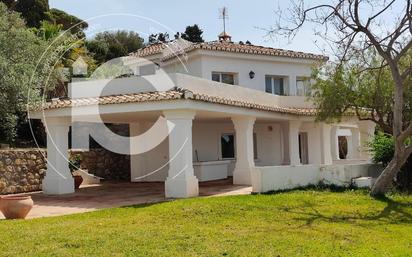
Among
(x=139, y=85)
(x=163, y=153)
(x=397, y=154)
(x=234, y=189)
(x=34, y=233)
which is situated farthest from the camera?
(x=163, y=153)

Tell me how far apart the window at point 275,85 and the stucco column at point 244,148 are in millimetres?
7670

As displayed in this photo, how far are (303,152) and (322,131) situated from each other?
4.33 metres

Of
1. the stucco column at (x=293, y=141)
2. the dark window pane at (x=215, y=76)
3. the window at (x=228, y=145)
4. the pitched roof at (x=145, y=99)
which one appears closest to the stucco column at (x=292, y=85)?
the stucco column at (x=293, y=141)

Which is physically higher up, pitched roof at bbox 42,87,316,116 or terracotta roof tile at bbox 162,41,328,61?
terracotta roof tile at bbox 162,41,328,61

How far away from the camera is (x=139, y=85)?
17906mm

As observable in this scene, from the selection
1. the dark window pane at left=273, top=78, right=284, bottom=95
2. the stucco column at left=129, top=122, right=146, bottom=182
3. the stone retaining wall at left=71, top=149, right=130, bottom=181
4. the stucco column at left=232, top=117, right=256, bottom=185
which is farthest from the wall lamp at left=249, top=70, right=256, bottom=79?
the stone retaining wall at left=71, top=149, right=130, bottom=181

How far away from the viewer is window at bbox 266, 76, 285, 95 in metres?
27.9

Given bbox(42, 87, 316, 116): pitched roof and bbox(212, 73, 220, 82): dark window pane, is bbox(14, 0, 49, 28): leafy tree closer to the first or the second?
bbox(212, 73, 220, 82): dark window pane

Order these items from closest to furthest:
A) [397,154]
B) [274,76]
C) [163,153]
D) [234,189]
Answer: [397,154], [234,189], [163,153], [274,76]

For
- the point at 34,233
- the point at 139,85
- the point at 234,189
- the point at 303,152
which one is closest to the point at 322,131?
the point at 303,152

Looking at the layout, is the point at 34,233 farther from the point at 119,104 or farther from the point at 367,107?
the point at 367,107

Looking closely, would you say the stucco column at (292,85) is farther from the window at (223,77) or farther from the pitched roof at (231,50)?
the window at (223,77)

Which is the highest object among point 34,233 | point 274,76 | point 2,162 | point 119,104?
point 274,76

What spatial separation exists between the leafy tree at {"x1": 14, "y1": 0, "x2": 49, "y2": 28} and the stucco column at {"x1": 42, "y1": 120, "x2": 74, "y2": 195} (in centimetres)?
2524
